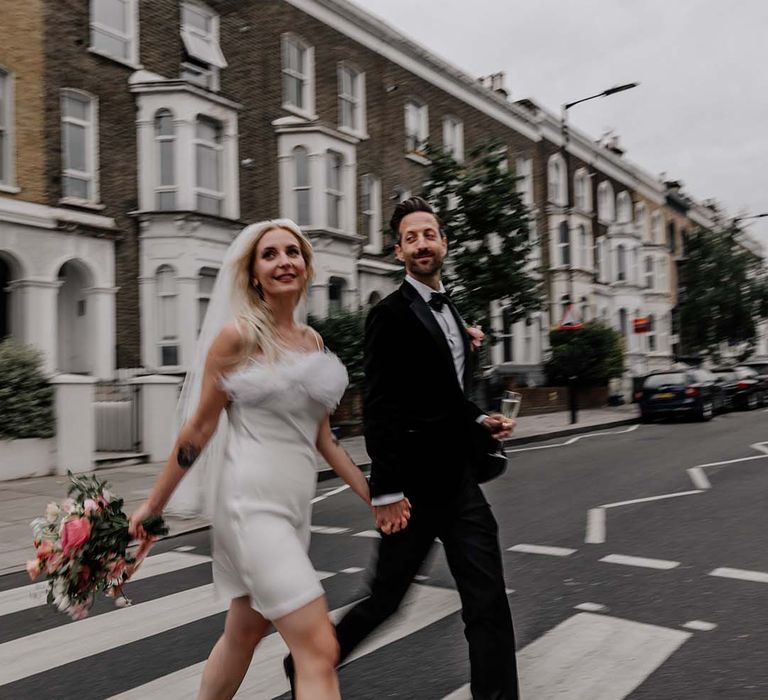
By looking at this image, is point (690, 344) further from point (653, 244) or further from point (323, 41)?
point (323, 41)

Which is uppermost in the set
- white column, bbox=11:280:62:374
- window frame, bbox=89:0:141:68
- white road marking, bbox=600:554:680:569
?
window frame, bbox=89:0:141:68

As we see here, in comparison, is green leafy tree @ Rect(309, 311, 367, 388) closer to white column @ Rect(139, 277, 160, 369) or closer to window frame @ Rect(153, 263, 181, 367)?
window frame @ Rect(153, 263, 181, 367)

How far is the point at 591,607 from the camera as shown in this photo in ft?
15.7

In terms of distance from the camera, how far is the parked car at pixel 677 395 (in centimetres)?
2092

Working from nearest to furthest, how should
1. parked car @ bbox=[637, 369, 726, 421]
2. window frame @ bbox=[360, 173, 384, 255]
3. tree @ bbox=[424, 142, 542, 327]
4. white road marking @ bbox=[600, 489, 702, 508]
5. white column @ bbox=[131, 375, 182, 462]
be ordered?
white road marking @ bbox=[600, 489, 702, 508] < white column @ bbox=[131, 375, 182, 462] < tree @ bbox=[424, 142, 542, 327] < parked car @ bbox=[637, 369, 726, 421] < window frame @ bbox=[360, 173, 384, 255]

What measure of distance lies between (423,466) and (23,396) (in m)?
9.55

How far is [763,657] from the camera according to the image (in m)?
3.90

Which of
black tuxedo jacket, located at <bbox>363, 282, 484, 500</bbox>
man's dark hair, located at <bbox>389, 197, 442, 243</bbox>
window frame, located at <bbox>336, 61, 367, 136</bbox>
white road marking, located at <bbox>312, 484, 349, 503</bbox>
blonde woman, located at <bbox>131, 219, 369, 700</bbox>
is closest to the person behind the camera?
blonde woman, located at <bbox>131, 219, 369, 700</bbox>

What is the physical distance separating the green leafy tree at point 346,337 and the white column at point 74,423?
20.4 ft

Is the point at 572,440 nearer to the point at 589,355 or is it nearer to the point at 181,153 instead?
the point at 181,153

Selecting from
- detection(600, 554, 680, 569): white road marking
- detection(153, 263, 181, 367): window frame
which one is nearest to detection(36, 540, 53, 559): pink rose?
detection(600, 554, 680, 569): white road marking

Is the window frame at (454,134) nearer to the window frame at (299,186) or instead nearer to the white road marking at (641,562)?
the window frame at (299,186)

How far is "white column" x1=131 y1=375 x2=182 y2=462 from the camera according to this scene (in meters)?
13.3

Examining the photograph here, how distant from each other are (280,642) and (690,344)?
36744 mm
